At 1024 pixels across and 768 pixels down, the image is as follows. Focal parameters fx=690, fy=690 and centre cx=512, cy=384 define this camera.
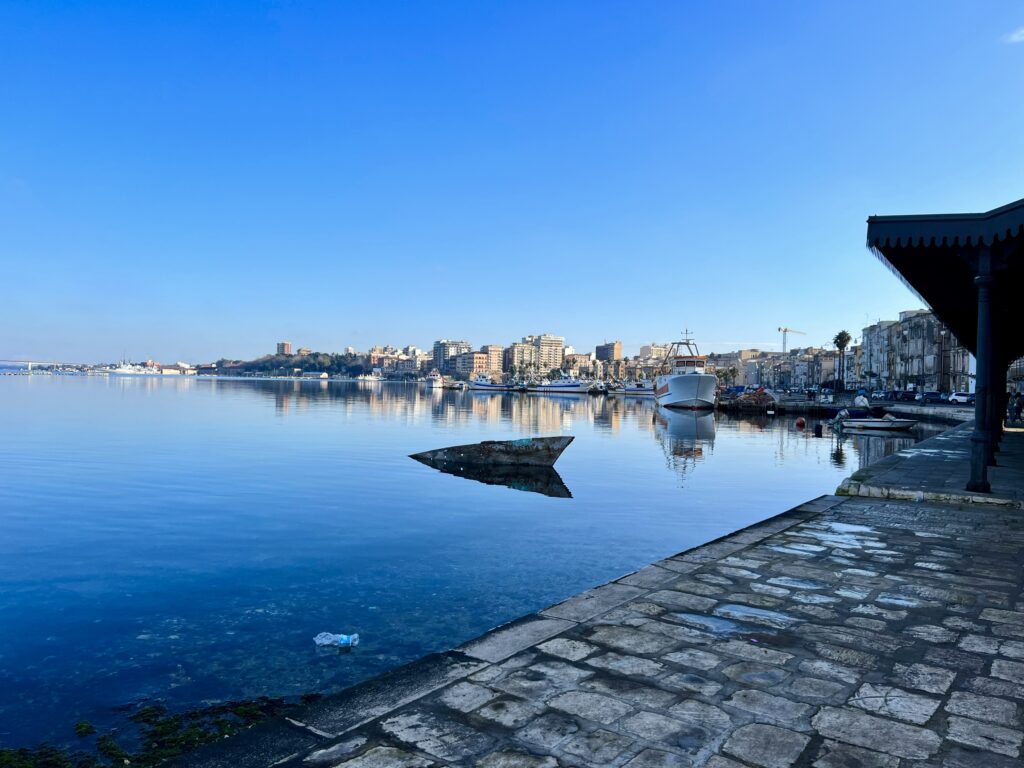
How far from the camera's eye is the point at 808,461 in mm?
28266

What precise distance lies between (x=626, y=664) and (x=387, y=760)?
1840mm

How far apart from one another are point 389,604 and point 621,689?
481 cm

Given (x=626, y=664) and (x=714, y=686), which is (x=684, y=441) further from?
(x=714, y=686)

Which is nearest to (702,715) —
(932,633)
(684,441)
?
(932,633)

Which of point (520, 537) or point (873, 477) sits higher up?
point (873, 477)

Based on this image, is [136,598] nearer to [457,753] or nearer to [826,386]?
[457,753]

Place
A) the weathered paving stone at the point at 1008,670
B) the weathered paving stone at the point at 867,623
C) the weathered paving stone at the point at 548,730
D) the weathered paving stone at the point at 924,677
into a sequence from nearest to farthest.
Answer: the weathered paving stone at the point at 548,730 → the weathered paving stone at the point at 924,677 → the weathered paving stone at the point at 1008,670 → the weathered paving stone at the point at 867,623

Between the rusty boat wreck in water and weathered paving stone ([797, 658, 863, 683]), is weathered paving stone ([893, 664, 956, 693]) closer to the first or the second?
weathered paving stone ([797, 658, 863, 683])

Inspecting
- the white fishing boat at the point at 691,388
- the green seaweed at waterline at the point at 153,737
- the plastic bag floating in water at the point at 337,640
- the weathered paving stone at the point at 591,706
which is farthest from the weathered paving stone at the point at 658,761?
the white fishing boat at the point at 691,388

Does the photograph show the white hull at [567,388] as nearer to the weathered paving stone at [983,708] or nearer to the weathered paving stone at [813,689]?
the weathered paving stone at [813,689]

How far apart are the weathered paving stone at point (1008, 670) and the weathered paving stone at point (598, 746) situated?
8.98ft

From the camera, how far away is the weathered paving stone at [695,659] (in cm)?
465

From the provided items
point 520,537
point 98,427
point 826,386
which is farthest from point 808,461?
point 826,386

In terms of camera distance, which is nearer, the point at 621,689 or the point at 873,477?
the point at 621,689
